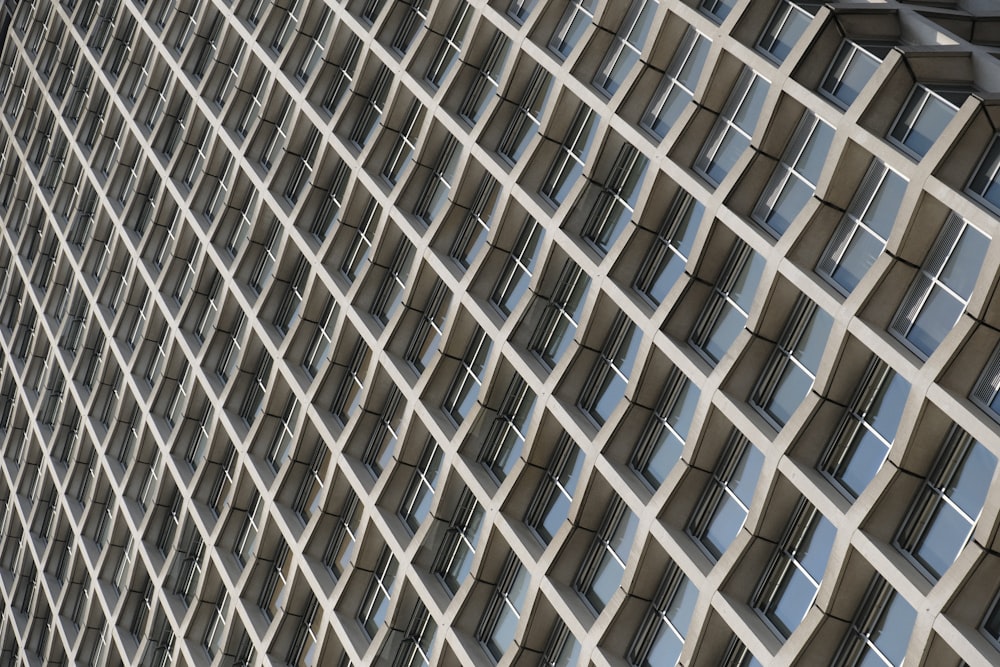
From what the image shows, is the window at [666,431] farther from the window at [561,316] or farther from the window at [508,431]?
the window at [508,431]

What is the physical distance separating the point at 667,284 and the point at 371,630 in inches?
555

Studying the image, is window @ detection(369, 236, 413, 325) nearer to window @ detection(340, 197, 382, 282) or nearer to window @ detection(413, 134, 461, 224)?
window @ detection(413, 134, 461, 224)

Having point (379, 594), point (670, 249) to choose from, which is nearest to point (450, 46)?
point (670, 249)

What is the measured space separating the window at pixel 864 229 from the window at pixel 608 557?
305 inches

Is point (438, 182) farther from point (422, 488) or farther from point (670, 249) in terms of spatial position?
point (670, 249)

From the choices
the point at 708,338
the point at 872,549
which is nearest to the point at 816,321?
the point at 708,338

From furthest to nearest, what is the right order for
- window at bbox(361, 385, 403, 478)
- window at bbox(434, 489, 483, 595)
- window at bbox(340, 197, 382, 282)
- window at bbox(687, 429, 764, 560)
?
1. window at bbox(340, 197, 382, 282)
2. window at bbox(361, 385, 403, 478)
3. window at bbox(434, 489, 483, 595)
4. window at bbox(687, 429, 764, 560)

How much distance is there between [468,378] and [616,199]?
6.98m

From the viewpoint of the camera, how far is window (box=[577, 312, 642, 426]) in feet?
101

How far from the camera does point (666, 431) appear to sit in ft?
96.7

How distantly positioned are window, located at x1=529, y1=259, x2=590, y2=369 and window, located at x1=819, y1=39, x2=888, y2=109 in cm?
834

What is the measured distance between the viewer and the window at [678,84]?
31203 mm

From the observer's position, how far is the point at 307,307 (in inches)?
1618

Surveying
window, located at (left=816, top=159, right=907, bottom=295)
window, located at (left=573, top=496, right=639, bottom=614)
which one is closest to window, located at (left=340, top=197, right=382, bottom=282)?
window, located at (left=573, top=496, right=639, bottom=614)
